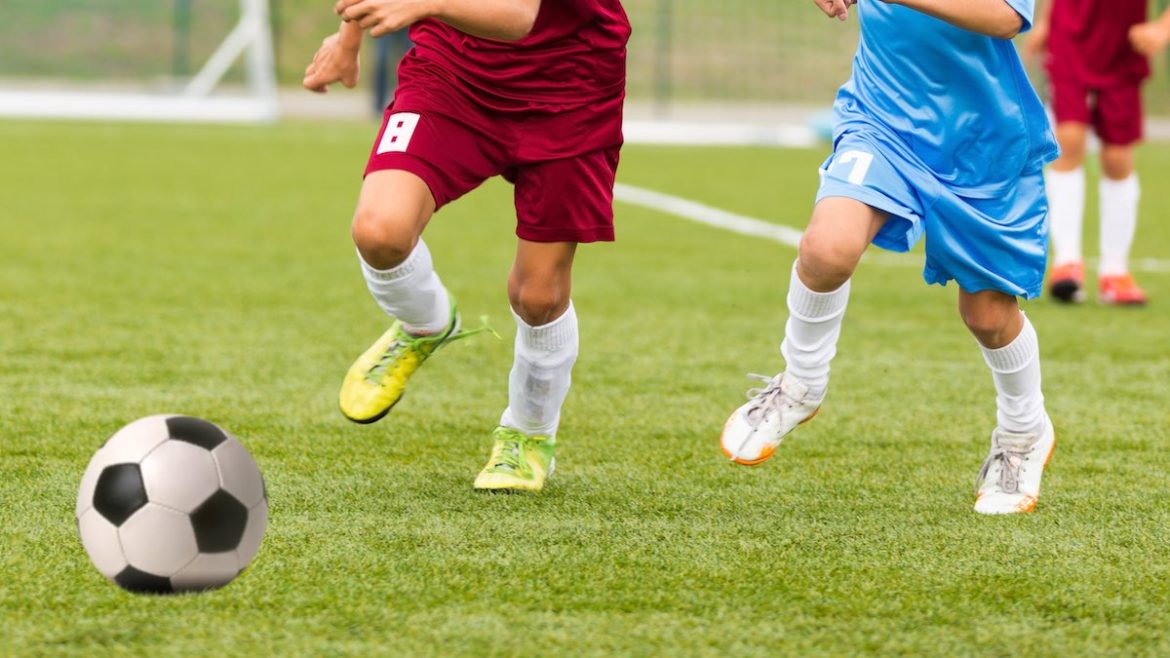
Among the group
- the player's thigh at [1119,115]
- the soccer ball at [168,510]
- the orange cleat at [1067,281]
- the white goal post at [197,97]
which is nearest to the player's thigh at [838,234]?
the soccer ball at [168,510]

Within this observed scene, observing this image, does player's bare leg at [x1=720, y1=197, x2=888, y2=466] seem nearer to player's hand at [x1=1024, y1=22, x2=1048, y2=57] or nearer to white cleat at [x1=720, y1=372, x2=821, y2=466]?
white cleat at [x1=720, y1=372, x2=821, y2=466]

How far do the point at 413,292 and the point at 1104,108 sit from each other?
4541mm

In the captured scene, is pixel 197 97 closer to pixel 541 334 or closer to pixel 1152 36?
pixel 1152 36

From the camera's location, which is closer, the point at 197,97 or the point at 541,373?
the point at 541,373

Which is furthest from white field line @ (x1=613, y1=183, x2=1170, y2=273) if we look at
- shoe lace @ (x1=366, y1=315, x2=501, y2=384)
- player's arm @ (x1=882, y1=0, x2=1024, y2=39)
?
player's arm @ (x1=882, y1=0, x2=1024, y2=39)

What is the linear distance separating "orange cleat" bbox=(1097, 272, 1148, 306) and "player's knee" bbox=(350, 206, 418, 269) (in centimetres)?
456

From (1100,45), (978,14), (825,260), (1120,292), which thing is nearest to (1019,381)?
(825,260)

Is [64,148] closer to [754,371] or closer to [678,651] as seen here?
[754,371]

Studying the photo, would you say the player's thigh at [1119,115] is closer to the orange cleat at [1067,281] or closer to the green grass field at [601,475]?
the orange cleat at [1067,281]

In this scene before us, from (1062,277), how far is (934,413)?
264 centimetres

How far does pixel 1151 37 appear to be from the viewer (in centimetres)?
705

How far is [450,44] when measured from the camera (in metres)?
3.92

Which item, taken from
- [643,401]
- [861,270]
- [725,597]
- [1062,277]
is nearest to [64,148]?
[861,270]

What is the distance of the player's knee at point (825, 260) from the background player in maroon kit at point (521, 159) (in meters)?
0.51
